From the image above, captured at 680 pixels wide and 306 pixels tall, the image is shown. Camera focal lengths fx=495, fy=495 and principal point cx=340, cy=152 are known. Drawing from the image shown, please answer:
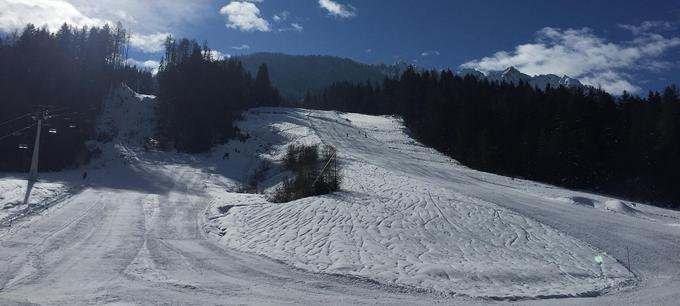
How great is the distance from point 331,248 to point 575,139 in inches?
1690

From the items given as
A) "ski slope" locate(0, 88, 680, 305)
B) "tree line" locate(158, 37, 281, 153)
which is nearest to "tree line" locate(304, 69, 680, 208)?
"ski slope" locate(0, 88, 680, 305)

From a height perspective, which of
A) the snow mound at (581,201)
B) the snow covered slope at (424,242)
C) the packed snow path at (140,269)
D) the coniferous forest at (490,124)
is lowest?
the packed snow path at (140,269)

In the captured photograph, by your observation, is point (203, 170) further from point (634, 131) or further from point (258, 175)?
point (634, 131)

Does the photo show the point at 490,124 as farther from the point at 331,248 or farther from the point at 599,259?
the point at 331,248

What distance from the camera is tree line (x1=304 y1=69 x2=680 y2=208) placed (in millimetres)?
50031

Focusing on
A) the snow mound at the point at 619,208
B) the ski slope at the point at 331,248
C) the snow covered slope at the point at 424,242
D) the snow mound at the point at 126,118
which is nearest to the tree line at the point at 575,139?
the ski slope at the point at 331,248

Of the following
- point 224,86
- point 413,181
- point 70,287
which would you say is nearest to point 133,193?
point 413,181

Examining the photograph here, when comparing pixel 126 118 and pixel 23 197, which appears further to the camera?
pixel 126 118

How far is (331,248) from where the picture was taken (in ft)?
49.2

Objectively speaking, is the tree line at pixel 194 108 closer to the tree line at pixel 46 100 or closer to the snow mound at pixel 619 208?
the tree line at pixel 46 100

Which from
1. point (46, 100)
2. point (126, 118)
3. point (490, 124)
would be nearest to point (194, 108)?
point (46, 100)

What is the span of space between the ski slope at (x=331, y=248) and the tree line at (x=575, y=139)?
20921 millimetres

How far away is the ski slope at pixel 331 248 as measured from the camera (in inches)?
411

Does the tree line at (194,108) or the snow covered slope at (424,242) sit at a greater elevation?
the tree line at (194,108)
